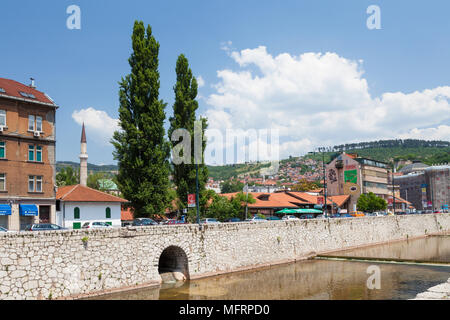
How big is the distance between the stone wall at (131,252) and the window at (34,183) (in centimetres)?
1401

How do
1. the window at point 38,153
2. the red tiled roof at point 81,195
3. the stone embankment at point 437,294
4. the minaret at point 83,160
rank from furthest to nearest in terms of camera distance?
the minaret at point 83,160 < the red tiled roof at point 81,195 < the window at point 38,153 < the stone embankment at point 437,294

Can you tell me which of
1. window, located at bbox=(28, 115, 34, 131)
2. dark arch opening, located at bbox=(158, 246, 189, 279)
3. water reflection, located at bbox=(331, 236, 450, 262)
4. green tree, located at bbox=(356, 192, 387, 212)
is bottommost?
water reflection, located at bbox=(331, 236, 450, 262)

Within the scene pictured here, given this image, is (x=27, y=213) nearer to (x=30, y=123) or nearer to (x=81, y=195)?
(x=81, y=195)

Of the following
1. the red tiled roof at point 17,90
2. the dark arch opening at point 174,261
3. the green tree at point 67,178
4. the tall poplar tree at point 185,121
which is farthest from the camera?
the green tree at point 67,178

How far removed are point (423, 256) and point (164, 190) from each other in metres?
29.9

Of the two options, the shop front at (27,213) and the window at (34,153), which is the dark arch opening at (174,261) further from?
the window at (34,153)

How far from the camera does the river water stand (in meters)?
24.2

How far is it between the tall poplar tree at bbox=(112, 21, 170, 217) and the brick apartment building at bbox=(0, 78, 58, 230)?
651 centimetres

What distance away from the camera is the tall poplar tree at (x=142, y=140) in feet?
128

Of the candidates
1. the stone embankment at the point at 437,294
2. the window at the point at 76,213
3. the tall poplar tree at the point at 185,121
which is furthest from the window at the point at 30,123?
the stone embankment at the point at 437,294

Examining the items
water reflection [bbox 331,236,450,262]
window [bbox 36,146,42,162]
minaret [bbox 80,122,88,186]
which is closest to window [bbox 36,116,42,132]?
window [bbox 36,146,42,162]

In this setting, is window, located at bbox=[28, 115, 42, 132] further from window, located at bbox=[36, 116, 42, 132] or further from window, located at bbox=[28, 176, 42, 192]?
window, located at bbox=[28, 176, 42, 192]
